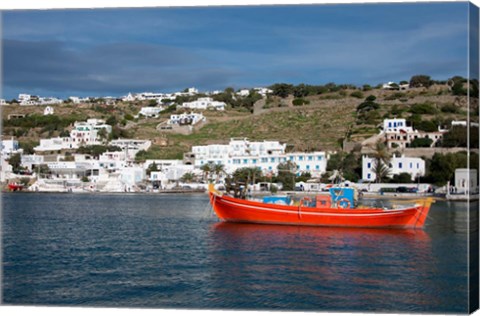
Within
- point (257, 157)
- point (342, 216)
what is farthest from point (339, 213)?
point (257, 157)

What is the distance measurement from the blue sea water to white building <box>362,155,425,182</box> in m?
8.83

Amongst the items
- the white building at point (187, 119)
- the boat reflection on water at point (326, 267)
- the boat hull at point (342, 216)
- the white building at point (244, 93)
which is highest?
the white building at point (244, 93)

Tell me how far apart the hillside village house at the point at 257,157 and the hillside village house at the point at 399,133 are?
3183mm

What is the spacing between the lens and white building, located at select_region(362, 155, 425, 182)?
980 inches

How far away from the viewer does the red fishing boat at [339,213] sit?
1433cm

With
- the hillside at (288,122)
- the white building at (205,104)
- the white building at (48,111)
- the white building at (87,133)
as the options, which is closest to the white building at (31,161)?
the hillside at (288,122)

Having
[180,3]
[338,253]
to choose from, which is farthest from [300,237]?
[180,3]

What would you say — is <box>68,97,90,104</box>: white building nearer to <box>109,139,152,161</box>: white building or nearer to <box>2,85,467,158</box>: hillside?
<box>2,85,467,158</box>: hillside

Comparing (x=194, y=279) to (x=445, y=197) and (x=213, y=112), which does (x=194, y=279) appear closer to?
(x=445, y=197)

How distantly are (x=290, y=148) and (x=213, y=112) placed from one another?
48.0ft

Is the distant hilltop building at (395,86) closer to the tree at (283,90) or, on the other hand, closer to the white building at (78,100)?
the tree at (283,90)

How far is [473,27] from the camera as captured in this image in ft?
19.9

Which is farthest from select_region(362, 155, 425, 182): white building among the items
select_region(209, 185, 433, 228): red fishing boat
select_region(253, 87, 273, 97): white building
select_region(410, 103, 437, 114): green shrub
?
select_region(253, 87, 273, 97): white building

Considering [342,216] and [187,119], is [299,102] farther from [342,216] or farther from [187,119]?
[342,216]
